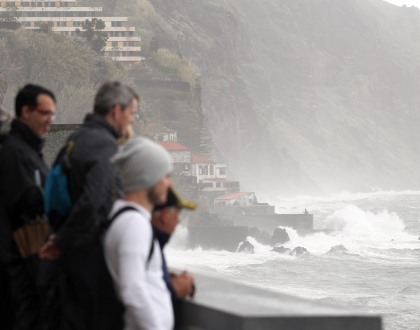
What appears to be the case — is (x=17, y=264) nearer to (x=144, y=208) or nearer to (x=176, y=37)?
(x=144, y=208)

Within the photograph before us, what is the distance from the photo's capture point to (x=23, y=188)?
4977mm

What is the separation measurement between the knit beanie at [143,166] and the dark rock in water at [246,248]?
85.9 meters

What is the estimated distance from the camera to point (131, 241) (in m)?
3.82

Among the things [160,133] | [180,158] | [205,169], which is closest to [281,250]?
[180,158]

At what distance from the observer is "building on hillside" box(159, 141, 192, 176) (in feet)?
363

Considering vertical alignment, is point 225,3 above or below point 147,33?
above

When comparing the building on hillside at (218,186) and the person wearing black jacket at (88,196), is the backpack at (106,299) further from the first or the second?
the building on hillside at (218,186)

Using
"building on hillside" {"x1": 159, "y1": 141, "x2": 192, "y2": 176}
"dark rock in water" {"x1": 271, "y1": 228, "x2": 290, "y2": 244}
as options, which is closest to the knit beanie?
"dark rock in water" {"x1": 271, "y1": 228, "x2": 290, "y2": 244}

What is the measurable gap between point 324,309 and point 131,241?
1.97ft

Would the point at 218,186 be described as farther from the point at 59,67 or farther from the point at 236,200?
the point at 59,67

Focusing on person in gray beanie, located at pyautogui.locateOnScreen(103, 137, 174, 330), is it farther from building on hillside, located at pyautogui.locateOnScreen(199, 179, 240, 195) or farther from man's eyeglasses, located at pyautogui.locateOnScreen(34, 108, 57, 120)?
building on hillside, located at pyautogui.locateOnScreen(199, 179, 240, 195)

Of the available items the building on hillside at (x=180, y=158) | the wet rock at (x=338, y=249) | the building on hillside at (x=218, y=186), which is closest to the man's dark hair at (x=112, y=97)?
the wet rock at (x=338, y=249)

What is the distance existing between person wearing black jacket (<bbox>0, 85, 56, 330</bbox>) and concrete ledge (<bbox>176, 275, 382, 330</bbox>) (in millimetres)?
881

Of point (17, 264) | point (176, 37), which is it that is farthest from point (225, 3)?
point (17, 264)
